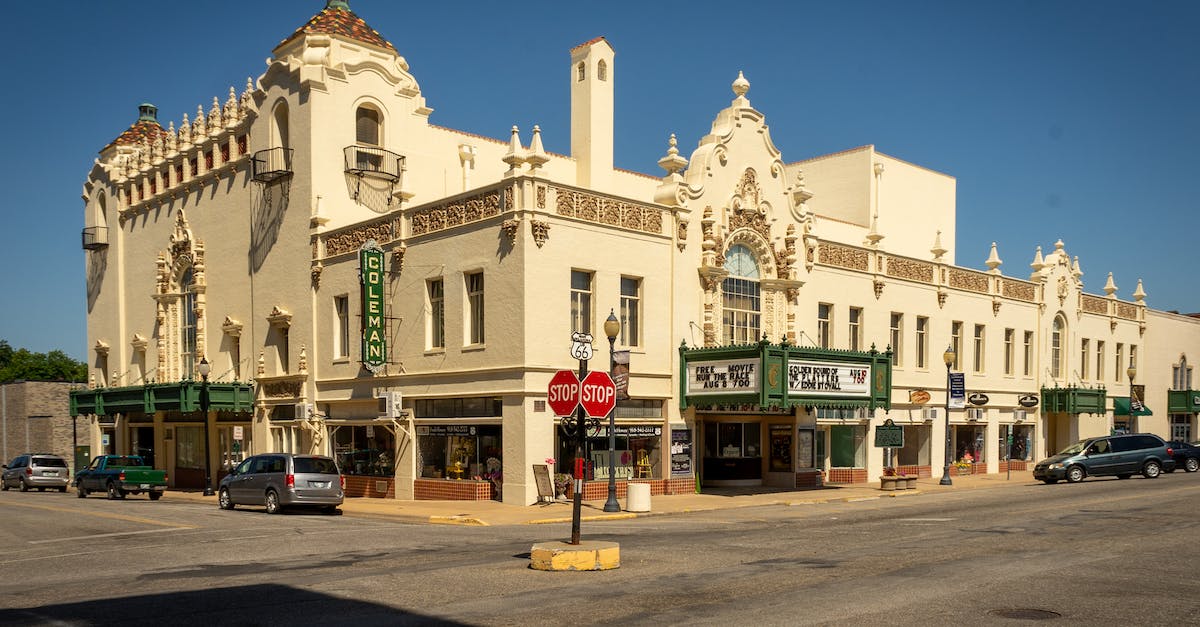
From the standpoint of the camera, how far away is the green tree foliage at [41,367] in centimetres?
10344

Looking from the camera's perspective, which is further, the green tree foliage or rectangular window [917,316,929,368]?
the green tree foliage

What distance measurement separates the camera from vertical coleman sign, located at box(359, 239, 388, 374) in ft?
103

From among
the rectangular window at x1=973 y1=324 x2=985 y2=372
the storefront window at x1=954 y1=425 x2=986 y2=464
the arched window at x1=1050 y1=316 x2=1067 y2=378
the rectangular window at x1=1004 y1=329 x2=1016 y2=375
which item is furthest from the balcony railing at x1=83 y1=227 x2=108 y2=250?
the arched window at x1=1050 y1=316 x2=1067 y2=378

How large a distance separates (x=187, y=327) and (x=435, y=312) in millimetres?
17114

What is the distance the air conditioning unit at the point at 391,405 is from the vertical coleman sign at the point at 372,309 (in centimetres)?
116

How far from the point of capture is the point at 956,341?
4281 centimetres

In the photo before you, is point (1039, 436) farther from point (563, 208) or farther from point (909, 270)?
point (563, 208)

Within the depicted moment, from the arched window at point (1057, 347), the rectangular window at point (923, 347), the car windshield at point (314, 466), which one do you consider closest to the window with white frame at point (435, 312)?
the car windshield at point (314, 466)

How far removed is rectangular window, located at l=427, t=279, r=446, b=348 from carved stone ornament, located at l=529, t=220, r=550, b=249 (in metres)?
4.42

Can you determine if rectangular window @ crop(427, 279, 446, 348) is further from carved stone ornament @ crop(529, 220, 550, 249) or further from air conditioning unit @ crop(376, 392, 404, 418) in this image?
carved stone ornament @ crop(529, 220, 550, 249)

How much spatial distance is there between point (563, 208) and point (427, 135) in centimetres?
1173

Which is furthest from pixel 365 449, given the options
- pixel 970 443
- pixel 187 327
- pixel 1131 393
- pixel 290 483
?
pixel 1131 393

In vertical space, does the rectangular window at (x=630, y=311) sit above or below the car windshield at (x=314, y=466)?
above

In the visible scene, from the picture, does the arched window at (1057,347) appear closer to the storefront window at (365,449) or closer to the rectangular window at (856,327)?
the rectangular window at (856,327)
